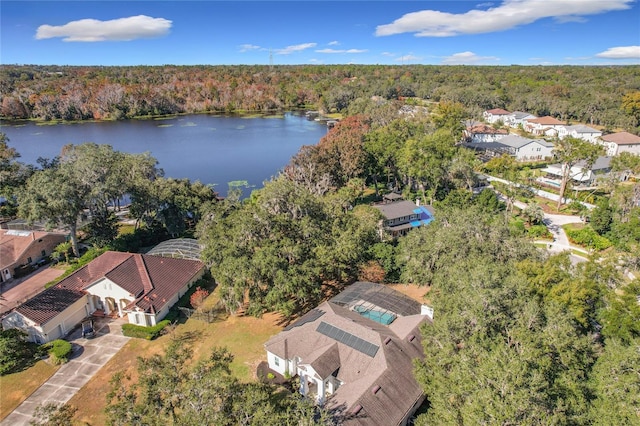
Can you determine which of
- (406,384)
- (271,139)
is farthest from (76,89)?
(406,384)

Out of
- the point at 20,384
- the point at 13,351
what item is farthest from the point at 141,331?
the point at 13,351

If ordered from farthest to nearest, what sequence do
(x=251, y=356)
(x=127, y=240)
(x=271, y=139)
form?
(x=271, y=139), (x=127, y=240), (x=251, y=356)

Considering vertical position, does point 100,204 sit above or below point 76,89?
below

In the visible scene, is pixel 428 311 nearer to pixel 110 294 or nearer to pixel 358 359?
pixel 358 359

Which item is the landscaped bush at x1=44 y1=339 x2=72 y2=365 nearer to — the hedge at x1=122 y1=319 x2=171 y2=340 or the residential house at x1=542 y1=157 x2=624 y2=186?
the hedge at x1=122 y1=319 x2=171 y2=340

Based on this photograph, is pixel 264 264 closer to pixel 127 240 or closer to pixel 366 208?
pixel 366 208

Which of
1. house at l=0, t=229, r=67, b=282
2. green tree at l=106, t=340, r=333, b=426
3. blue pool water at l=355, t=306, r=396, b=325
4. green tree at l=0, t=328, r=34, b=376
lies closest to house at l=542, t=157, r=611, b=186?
blue pool water at l=355, t=306, r=396, b=325
